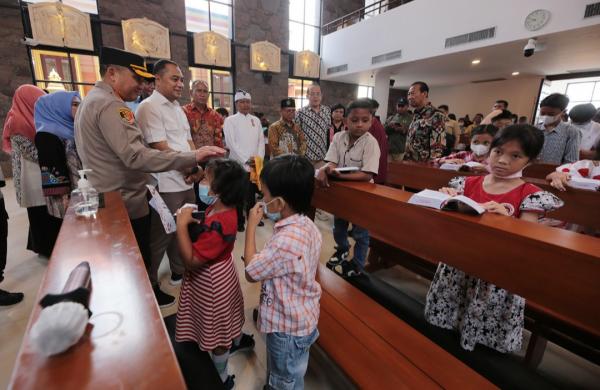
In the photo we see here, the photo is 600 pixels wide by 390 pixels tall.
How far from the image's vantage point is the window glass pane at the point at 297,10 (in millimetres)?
10031

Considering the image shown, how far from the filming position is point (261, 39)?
9.41m

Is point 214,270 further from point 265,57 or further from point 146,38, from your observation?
point 265,57

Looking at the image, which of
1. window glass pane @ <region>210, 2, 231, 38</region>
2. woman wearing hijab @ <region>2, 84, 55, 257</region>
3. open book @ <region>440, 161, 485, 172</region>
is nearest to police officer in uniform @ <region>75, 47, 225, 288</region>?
woman wearing hijab @ <region>2, 84, 55, 257</region>

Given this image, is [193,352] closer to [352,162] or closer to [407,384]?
[407,384]

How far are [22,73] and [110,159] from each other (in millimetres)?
7724

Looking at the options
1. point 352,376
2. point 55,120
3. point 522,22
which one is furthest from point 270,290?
point 522,22

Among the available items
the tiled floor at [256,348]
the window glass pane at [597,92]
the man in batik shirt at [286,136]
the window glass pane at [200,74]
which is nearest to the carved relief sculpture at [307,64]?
the window glass pane at [200,74]

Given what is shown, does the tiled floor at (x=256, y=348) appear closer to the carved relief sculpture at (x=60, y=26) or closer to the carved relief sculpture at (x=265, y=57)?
the carved relief sculpture at (x=60, y=26)

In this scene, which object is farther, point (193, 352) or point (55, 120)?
point (55, 120)

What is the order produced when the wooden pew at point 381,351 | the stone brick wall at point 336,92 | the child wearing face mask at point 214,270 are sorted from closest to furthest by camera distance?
the wooden pew at point 381,351 < the child wearing face mask at point 214,270 < the stone brick wall at point 336,92

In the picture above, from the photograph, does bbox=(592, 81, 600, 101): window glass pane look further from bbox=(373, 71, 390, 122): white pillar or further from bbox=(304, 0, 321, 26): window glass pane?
bbox=(304, 0, 321, 26): window glass pane

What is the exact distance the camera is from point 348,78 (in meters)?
10.7

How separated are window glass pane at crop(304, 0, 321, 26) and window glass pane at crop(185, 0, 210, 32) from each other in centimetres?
378

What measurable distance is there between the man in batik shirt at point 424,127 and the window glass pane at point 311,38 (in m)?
8.79
